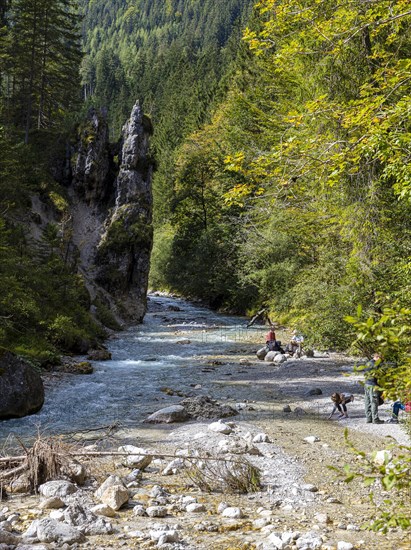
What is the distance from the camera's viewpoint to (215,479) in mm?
7645

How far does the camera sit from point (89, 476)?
7793mm

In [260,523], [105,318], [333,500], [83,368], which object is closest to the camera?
[260,523]

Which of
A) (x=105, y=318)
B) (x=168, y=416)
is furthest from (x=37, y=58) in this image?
(x=168, y=416)

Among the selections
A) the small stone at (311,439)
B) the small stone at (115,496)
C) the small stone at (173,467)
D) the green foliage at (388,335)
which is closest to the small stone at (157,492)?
the small stone at (115,496)

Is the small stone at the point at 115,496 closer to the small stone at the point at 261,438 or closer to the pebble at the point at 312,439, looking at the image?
the small stone at the point at 261,438

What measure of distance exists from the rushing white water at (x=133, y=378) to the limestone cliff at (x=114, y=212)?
4.33 metres

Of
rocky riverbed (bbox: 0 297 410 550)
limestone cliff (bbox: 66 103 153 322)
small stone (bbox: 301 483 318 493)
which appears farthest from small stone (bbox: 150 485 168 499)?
limestone cliff (bbox: 66 103 153 322)

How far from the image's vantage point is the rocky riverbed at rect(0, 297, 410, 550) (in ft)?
18.7

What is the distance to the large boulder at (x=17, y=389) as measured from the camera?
11719 millimetres

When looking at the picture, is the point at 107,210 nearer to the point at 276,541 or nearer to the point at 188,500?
the point at 188,500

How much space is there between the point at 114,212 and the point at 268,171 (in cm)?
3126

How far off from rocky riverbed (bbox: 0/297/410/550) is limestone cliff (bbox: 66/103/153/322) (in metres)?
19.0

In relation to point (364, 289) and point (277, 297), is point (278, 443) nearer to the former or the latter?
point (364, 289)

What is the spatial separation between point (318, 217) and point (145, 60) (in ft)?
386
